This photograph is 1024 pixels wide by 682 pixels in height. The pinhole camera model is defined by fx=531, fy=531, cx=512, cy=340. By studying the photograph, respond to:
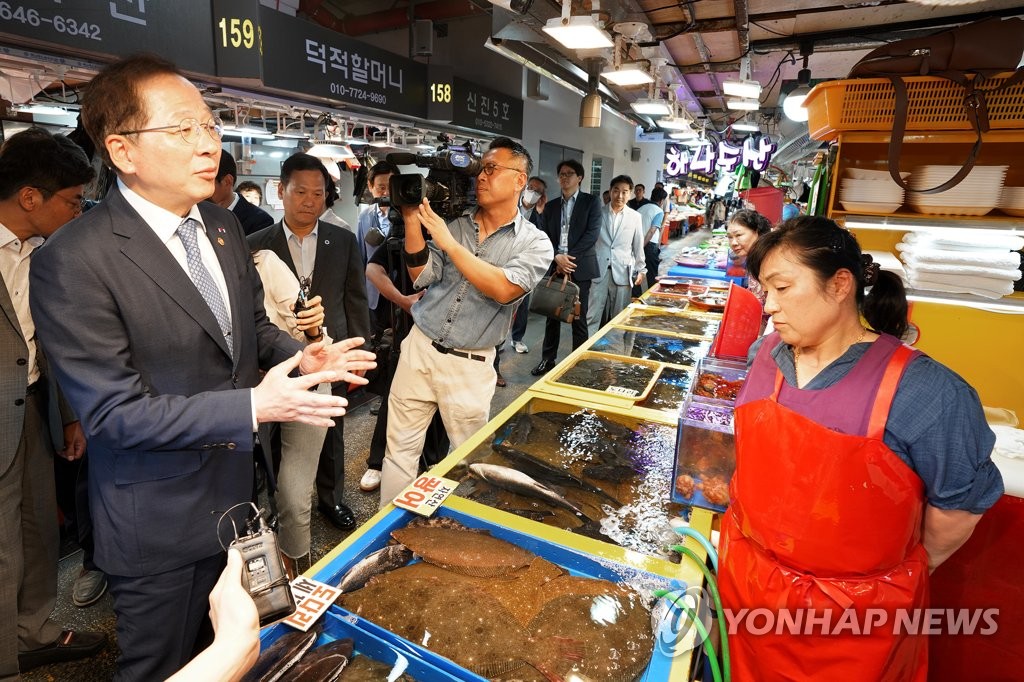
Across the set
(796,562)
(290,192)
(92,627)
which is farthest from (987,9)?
(92,627)

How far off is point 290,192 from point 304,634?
207cm

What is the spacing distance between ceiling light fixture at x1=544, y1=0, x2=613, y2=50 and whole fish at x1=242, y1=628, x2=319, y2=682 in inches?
128

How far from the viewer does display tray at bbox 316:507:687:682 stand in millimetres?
1223

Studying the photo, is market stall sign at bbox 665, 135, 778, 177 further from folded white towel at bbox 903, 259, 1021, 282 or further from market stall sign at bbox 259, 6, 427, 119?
folded white towel at bbox 903, 259, 1021, 282

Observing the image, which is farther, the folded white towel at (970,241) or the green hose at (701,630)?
the folded white towel at (970,241)

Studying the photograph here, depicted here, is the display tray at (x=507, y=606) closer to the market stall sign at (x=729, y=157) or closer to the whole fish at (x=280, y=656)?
the whole fish at (x=280, y=656)

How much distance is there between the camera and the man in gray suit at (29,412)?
180 centimetres

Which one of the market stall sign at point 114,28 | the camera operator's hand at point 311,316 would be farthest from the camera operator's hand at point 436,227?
the market stall sign at point 114,28

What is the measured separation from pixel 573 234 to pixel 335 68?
2685mm

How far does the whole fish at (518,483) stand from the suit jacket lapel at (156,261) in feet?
3.28

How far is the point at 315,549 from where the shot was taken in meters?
2.74

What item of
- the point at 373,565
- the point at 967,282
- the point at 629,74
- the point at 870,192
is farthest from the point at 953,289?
the point at 629,74

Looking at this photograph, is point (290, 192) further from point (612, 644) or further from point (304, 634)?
point (612, 644)

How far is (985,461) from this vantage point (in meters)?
1.26
